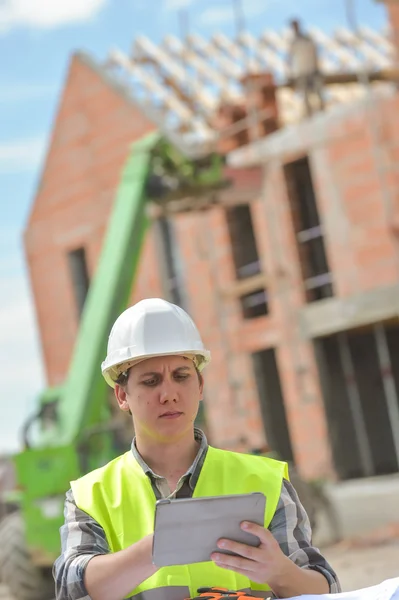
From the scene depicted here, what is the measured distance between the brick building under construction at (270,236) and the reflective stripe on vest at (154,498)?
45.6 ft

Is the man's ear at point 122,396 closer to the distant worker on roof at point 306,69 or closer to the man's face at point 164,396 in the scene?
the man's face at point 164,396

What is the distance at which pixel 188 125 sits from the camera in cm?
2264

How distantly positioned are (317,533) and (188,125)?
32.9 ft

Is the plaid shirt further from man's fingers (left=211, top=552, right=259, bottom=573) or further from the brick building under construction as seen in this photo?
the brick building under construction

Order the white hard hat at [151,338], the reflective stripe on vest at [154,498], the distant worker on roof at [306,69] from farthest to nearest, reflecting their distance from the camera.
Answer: the distant worker on roof at [306,69] → the white hard hat at [151,338] → the reflective stripe on vest at [154,498]

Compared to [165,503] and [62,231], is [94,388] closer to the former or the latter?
[165,503]

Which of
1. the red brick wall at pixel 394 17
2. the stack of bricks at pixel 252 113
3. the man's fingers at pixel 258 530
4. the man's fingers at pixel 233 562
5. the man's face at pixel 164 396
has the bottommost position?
the man's fingers at pixel 233 562

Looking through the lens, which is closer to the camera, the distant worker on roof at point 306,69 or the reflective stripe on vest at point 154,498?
the reflective stripe on vest at point 154,498

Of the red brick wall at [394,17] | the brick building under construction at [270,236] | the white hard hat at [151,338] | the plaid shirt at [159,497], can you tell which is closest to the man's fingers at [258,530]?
the plaid shirt at [159,497]

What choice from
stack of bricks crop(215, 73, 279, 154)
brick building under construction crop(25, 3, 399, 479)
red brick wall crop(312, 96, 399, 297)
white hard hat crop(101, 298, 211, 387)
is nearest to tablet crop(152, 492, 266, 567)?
white hard hat crop(101, 298, 211, 387)

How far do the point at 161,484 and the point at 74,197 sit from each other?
22.5 metres

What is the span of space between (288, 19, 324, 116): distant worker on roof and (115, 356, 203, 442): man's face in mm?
16964

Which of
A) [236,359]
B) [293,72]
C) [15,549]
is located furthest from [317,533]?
[293,72]

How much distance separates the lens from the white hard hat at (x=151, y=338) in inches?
141
